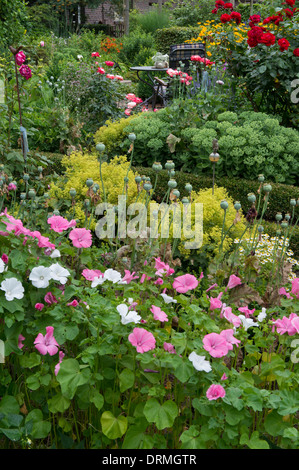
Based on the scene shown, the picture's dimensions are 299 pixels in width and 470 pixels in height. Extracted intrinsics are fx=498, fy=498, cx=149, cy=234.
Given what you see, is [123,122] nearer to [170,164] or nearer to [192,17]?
Result: [170,164]

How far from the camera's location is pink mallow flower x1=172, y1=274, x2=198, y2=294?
1.61 meters

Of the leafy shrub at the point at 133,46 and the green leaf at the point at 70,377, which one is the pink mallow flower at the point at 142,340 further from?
the leafy shrub at the point at 133,46

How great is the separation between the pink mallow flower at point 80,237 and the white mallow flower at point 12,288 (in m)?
0.37

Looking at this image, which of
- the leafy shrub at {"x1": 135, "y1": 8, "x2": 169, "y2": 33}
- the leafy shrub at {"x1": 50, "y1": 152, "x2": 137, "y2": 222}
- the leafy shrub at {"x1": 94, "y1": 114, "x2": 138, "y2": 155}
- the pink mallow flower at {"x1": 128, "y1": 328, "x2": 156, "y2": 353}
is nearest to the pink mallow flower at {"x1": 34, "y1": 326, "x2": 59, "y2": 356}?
the pink mallow flower at {"x1": 128, "y1": 328, "x2": 156, "y2": 353}

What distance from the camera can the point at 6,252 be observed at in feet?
5.22

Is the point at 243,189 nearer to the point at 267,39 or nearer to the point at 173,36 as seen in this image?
the point at 267,39

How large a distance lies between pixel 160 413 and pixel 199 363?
157mm

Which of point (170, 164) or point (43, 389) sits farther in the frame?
point (170, 164)

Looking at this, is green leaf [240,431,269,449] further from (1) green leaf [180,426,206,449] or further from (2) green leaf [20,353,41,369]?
(2) green leaf [20,353,41,369]

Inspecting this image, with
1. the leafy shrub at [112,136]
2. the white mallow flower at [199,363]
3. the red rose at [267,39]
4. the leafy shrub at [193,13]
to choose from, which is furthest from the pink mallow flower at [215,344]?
the leafy shrub at [193,13]

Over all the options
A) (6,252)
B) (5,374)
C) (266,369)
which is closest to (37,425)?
(5,374)

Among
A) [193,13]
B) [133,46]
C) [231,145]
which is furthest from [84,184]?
[193,13]

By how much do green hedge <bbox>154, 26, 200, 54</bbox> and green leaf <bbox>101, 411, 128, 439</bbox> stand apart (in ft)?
42.6
